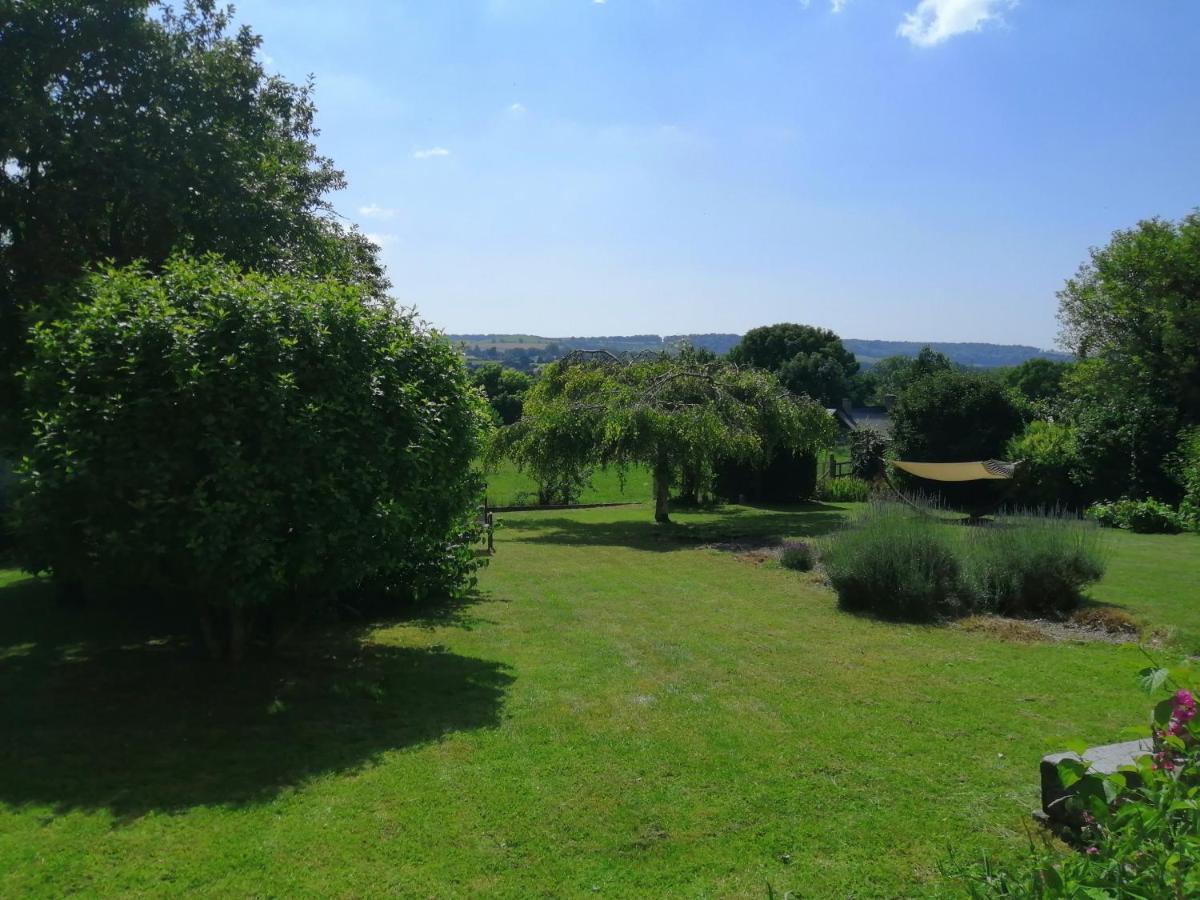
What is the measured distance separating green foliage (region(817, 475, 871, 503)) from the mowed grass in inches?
781

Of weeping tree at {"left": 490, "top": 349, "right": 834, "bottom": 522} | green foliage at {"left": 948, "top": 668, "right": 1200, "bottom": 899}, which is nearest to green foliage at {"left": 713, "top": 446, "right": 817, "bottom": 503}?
weeping tree at {"left": 490, "top": 349, "right": 834, "bottom": 522}

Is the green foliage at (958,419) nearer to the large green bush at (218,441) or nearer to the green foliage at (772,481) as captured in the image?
the green foliage at (772,481)

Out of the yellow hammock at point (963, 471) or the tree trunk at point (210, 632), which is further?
the yellow hammock at point (963, 471)

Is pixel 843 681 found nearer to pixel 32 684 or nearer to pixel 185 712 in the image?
pixel 185 712

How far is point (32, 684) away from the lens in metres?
7.16

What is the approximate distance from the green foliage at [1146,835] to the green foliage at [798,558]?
11.1 meters

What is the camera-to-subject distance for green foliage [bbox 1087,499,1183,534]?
73.8 feet

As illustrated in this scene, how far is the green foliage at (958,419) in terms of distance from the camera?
3231cm

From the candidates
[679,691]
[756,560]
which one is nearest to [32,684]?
[679,691]

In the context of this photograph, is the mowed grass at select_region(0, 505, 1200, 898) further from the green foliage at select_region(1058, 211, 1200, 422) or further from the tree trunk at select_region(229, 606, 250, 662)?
the green foliage at select_region(1058, 211, 1200, 422)

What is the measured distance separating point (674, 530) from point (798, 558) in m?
6.42

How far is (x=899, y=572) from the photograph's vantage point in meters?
10.4

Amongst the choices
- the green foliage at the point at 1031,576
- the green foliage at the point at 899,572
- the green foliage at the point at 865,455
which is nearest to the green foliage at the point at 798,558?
the green foliage at the point at 899,572

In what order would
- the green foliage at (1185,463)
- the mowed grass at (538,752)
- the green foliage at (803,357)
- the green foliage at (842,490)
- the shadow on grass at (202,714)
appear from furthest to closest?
the green foliage at (803,357)
the green foliage at (842,490)
the green foliage at (1185,463)
the shadow on grass at (202,714)
the mowed grass at (538,752)
